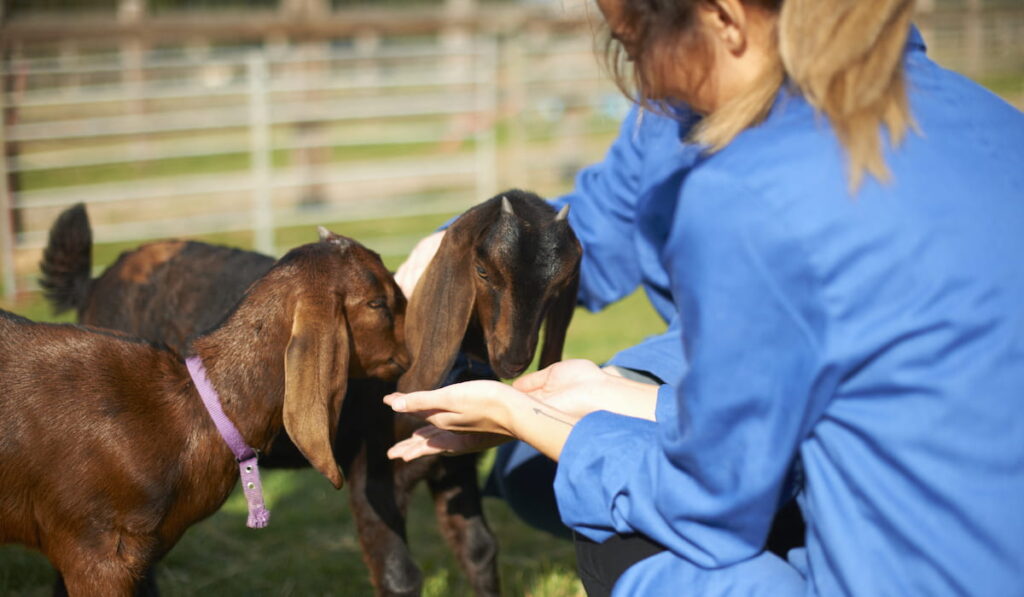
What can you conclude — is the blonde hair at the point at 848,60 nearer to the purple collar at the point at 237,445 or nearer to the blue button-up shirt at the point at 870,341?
the blue button-up shirt at the point at 870,341

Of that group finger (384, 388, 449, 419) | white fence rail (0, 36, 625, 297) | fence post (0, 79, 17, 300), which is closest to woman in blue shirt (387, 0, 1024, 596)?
finger (384, 388, 449, 419)

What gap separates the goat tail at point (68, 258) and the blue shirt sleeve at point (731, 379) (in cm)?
294

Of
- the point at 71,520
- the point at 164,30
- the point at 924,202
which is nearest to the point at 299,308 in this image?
the point at 71,520

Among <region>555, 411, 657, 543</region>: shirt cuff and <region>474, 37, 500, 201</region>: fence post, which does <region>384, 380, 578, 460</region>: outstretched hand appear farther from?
<region>474, 37, 500, 201</region>: fence post

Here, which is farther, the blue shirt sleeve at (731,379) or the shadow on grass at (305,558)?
the shadow on grass at (305,558)

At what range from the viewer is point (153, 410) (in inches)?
105

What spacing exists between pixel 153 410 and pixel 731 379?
171cm

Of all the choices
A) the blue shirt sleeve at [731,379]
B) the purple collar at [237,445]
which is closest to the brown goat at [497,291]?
the purple collar at [237,445]

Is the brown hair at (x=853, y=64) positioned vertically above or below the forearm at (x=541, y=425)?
above

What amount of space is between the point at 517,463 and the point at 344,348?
86 cm

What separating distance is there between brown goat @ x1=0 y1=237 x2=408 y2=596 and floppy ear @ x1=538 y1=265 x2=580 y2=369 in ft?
1.61

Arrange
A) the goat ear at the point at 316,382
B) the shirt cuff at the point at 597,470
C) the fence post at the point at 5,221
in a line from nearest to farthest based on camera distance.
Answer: the shirt cuff at the point at 597,470, the goat ear at the point at 316,382, the fence post at the point at 5,221

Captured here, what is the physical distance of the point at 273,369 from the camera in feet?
9.05

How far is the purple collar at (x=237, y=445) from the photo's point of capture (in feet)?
8.52
